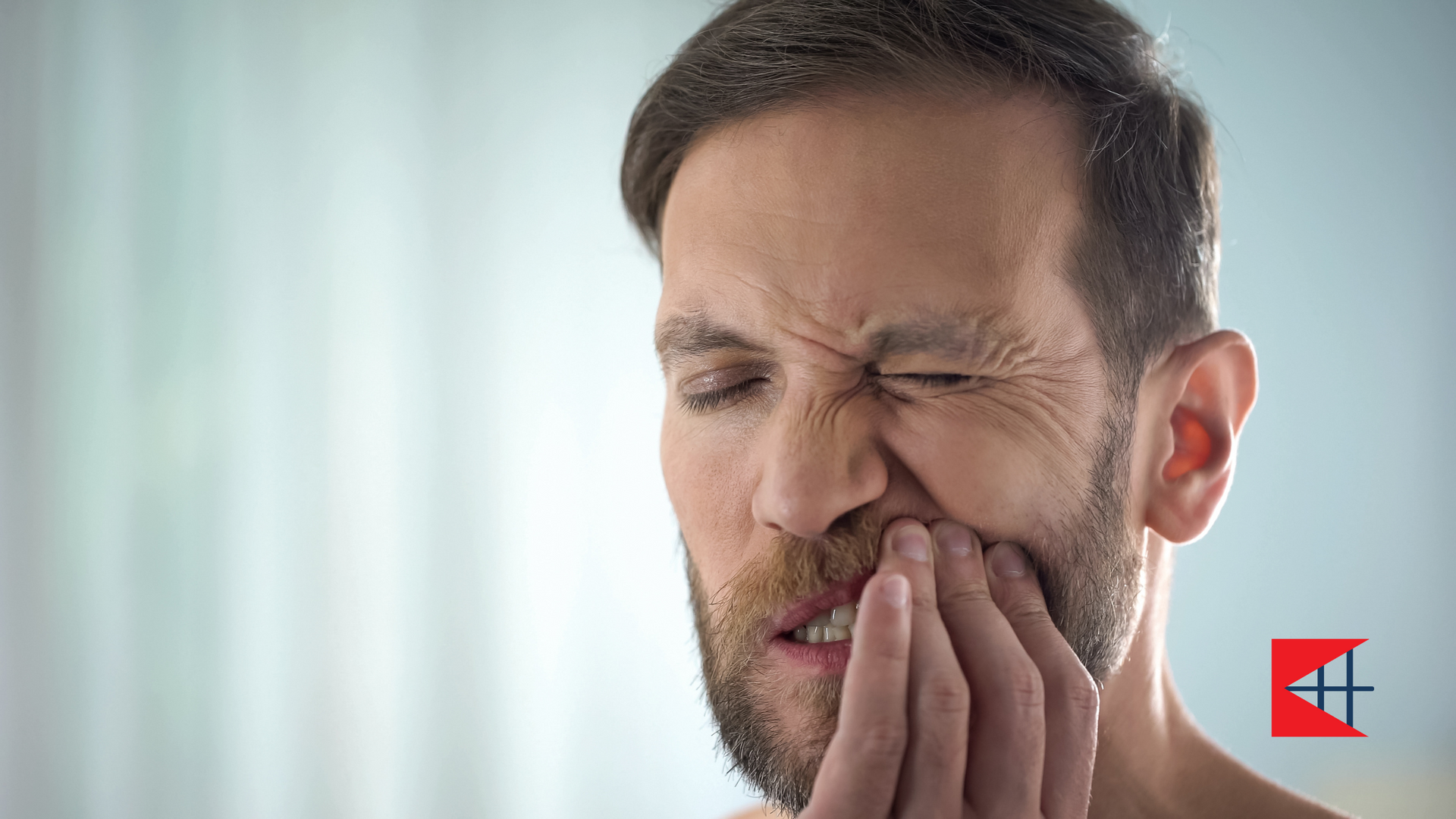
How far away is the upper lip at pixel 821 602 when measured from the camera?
1.06 m

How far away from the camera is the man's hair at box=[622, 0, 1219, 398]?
115cm

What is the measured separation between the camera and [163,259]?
188 centimetres

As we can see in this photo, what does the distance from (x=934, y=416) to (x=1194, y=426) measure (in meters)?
0.45

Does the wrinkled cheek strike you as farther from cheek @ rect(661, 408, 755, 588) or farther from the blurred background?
the blurred background

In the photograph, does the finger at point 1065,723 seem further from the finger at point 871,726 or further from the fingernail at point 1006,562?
the finger at point 871,726

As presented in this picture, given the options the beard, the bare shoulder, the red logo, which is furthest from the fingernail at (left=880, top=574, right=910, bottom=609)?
the red logo

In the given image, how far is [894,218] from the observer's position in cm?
106

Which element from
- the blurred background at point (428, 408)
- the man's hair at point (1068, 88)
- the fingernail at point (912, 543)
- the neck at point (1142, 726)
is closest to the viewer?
the fingernail at point (912, 543)

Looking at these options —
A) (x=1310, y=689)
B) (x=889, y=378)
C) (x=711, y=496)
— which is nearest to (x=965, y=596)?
(x=889, y=378)

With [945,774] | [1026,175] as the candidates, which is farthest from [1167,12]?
[945,774]

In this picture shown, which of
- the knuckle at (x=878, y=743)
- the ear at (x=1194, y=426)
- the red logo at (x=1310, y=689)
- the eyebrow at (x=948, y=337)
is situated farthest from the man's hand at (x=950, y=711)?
the red logo at (x=1310, y=689)

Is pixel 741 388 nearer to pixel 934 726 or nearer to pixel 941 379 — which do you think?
pixel 941 379

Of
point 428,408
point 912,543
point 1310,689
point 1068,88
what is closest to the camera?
point 912,543

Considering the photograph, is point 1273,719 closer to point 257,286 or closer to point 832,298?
point 832,298
